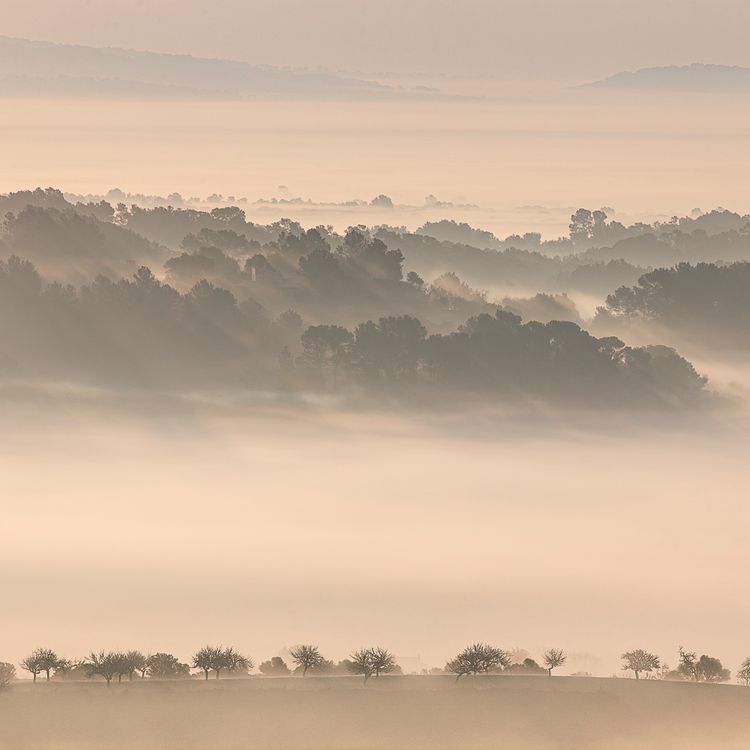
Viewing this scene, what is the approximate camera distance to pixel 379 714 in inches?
1914

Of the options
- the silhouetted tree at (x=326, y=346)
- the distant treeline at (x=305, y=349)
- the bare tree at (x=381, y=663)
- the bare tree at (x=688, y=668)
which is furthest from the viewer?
the distant treeline at (x=305, y=349)

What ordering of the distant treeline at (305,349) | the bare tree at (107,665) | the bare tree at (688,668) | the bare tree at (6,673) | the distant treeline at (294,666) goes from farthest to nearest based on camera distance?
1. the distant treeline at (305,349)
2. the bare tree at (688,668)
3. the distant treeline at (294,666)
4. the bare tree at (107,665)
5. the bare tree at (6,673)

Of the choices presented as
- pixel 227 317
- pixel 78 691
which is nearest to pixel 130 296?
pixel 227 317

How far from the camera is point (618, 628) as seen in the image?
7875 cm

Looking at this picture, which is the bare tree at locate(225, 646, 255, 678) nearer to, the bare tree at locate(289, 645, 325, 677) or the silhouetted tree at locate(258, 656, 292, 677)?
the silhouetted tree at locate(258, 656, 292, 677)

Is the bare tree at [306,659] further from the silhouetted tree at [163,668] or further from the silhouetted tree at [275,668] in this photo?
the silhouetted tree at [163,668]

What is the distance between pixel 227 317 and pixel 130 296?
35.5 ft

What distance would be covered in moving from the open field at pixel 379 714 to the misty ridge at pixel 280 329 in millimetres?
99476

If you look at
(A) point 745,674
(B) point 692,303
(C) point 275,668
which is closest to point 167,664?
(C) point 275,668

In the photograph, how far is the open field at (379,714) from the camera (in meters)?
46.5

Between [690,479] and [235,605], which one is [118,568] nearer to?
[235,605]

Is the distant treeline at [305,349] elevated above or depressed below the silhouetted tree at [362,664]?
above

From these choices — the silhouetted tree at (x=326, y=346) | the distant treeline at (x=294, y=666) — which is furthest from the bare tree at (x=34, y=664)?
the silhouetted tree at (x=326, y=346)

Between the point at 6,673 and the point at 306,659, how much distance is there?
10106 millimetres
